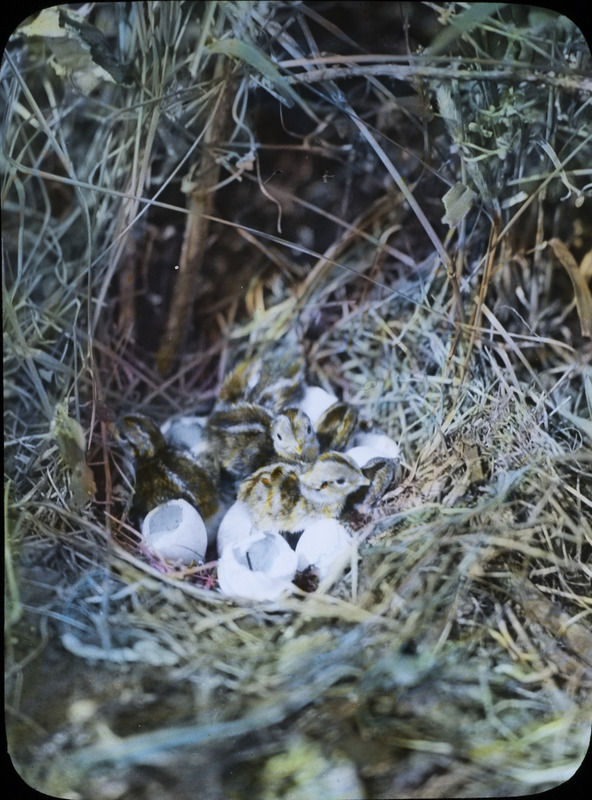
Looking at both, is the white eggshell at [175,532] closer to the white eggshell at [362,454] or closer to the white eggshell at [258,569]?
the white eggshell at [258,569]

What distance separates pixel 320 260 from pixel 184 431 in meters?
0.37

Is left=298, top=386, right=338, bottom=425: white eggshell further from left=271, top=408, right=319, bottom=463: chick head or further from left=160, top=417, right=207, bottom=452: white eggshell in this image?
left=160, top=417, right=207, bottom=452: white eggshell

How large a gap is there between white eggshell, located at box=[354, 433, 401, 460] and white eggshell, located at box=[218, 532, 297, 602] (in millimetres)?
218

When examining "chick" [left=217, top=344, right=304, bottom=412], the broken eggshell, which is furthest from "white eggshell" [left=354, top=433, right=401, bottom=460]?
"chick" [left=217, top=344, right=304, bottom=412]

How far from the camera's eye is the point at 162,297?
1471mm

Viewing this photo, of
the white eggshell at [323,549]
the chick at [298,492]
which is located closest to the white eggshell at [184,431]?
the chick at [298,492]

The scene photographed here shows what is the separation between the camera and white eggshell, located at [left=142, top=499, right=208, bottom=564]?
1.46 m

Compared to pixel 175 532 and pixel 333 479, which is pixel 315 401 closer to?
pixel 333 479

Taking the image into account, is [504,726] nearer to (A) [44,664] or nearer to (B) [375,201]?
(A) [44,664]

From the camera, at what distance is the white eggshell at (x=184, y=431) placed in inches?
59.7

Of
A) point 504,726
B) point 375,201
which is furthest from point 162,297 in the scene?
point 504,726

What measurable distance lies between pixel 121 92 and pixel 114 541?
0.70 m

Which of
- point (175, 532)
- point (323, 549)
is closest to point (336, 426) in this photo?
point (323, 549)

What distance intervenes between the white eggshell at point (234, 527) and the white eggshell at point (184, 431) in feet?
0.42
